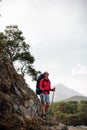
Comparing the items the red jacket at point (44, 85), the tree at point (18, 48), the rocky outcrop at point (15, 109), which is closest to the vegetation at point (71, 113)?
the tree at point (18, 48)

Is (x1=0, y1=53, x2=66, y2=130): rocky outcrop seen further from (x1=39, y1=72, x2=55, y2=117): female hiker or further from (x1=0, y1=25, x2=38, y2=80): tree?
(x1=0, y1=25, x2=38, y2=80): tree

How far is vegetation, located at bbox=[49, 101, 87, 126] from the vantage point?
136875mm

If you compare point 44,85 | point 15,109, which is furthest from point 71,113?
point 44,85

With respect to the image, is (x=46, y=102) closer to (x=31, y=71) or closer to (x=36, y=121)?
(x=36, y=121)

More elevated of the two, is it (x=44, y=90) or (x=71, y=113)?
(x=71, y=113)

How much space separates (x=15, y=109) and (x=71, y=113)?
479ft

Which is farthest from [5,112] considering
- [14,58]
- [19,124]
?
[14,58]

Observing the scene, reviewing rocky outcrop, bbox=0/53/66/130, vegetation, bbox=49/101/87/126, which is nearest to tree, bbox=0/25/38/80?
rocky outcrop, bbox=0/53/66/130

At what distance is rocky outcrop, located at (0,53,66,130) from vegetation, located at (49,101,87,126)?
11392cm

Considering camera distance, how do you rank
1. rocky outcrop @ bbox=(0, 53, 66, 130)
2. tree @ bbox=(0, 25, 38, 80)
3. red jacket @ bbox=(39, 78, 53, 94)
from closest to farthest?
rocky outcrop @ bbox=(0, 53, 66, 130) < red jacket @ bbox=(39, 78, 53, 94) < tree @ bbox=(0, 25, 38, 80)

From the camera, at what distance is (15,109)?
59.3ft

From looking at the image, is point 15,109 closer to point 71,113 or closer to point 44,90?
point 44,90

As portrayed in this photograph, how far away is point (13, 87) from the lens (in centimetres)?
2000

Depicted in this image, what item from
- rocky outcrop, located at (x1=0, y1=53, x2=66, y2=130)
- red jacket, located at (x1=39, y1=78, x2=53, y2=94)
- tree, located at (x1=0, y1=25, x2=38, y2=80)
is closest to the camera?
rocky outcrop, located at (x1=0, y1=53, x2=66, y2=130)
